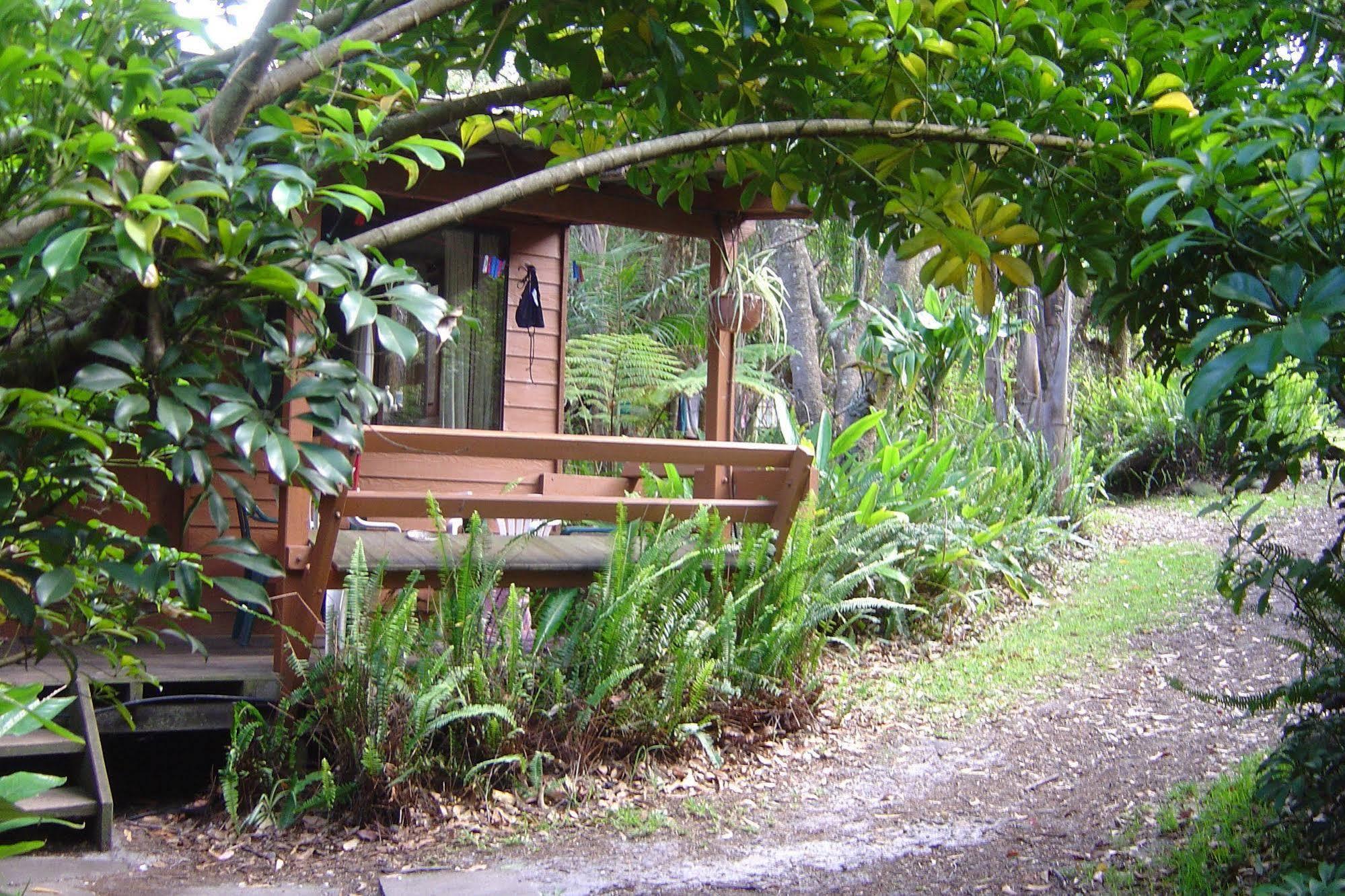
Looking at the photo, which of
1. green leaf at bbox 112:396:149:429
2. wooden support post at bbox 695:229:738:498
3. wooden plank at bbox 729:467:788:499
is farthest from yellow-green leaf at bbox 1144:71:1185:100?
wooden support post at bbox 695:229:738:498

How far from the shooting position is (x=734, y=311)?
8664mm

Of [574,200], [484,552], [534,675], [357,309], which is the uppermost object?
[574,200]

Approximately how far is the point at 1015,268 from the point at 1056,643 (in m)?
5.20

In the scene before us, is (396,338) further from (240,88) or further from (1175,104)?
(1175,104)

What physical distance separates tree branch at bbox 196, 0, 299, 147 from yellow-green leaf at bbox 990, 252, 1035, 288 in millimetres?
1947

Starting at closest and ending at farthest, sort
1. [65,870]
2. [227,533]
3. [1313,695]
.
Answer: [1313,695] < [65,870] < [227,533]

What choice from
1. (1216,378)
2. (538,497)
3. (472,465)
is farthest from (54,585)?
(472,465)

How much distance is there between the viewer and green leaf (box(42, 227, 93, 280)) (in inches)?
58.1

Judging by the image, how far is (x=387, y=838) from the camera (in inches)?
189

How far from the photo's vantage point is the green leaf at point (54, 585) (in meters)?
1.88

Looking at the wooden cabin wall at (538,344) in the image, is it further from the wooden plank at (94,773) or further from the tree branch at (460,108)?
the tree branch at (460,108)

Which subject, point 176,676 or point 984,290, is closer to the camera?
point 984,290

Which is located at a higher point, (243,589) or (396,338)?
(396,338)

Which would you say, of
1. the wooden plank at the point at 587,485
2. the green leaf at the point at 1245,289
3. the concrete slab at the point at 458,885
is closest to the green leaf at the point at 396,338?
the green leaf at the point at 1245,289
